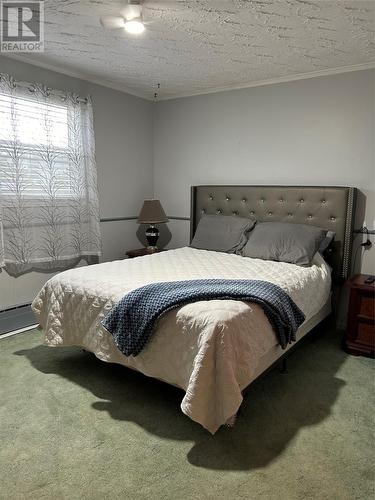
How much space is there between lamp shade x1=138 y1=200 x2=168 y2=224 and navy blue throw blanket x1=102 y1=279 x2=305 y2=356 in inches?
74.5

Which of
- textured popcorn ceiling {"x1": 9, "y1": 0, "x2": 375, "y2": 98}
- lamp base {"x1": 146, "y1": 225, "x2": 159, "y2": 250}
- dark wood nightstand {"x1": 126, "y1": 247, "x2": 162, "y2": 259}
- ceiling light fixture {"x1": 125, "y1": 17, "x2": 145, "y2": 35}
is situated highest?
textured popcorn ceiling {"x1": 9, "y1": 0, "x2": 375, "y2": 98}

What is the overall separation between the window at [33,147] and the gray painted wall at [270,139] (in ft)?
4.37

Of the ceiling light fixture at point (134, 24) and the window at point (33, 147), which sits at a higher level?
the ceiling light fixture at point (134, 24)

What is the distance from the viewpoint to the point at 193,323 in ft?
5.80

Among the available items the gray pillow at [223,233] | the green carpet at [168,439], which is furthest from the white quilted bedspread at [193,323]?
the gray pillow at [223,233]

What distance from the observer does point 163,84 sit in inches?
149

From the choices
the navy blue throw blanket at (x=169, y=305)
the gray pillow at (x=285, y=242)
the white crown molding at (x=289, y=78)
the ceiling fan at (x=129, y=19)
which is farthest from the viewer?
the white crown molding at (x=289, y=78)

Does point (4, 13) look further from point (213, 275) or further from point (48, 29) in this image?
point (213, 275)

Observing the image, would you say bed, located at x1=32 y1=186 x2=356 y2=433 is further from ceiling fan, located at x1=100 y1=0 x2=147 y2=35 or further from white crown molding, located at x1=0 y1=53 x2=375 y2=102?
ceiling fan, located at x1=100 y1=0 x2=147 y2=35

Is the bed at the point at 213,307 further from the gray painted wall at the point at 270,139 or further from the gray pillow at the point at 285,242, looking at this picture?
the gray painted wall at the point at 270,139

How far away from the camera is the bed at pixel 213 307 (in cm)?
166

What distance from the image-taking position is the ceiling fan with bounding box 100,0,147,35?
2.05 meters

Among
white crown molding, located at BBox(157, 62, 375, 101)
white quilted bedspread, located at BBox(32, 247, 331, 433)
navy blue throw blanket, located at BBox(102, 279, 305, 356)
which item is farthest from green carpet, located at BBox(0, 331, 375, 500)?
white crown molding, located at BBox(157, 62, 375, 101)

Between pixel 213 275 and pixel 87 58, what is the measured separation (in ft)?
7.05
